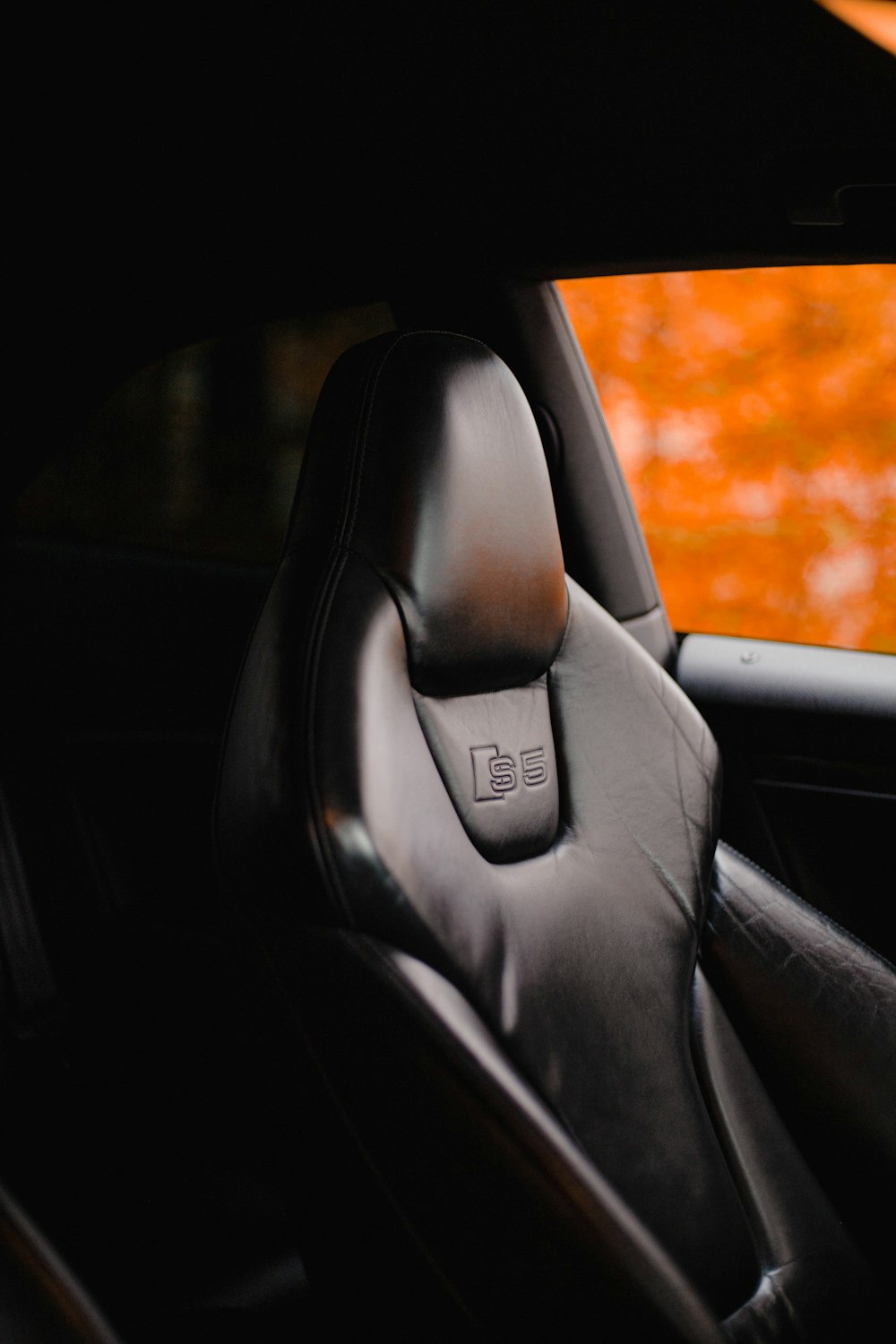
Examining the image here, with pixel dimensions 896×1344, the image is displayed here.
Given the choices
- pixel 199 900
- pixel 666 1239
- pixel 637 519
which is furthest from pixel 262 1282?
pixel 637 519

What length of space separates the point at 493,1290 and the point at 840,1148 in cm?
49

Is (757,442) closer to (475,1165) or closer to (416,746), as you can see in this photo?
(416,746)

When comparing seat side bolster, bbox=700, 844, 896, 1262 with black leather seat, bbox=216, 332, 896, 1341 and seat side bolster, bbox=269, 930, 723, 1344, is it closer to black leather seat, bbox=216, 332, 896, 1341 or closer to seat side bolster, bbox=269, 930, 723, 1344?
black leather seat, bbox=216, 332, 896, 1341

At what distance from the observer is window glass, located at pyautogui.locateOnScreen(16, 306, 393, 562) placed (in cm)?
182

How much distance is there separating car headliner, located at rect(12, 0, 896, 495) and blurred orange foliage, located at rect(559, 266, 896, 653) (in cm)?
23

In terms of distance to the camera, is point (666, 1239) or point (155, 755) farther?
point (155, 755)

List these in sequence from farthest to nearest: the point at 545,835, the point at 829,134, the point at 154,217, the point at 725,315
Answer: the point at 725,315 < the point at 154,217 < the point at 829,134 < the point at 545,835

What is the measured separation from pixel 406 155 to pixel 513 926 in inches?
42.2

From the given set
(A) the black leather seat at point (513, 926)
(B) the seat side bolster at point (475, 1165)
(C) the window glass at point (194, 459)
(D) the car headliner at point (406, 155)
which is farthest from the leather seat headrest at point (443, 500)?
(C) the window glass at point (194, 459)

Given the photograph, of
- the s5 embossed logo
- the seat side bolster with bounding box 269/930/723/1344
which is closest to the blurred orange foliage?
the s5 embossed logo

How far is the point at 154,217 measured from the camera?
1.62 metres

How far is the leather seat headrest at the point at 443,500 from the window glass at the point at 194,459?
732 mm

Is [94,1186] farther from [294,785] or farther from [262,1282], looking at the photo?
[294,785]

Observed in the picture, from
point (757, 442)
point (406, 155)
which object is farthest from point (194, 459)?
point (757, 442)
